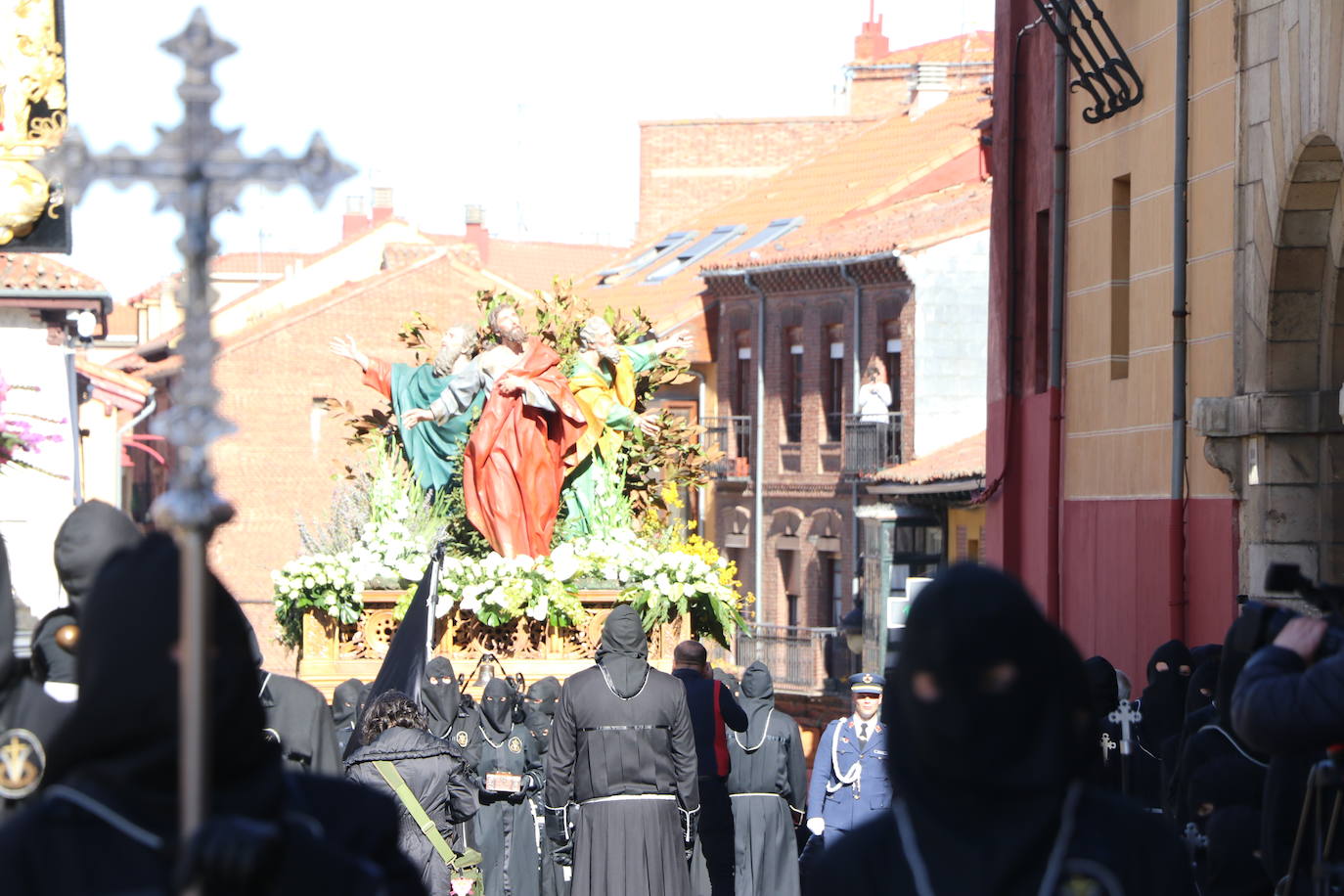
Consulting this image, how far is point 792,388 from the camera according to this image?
4366 cm

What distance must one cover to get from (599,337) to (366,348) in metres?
31.8

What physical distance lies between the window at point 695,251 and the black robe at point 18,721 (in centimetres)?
4455

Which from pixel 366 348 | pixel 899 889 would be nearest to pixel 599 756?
pixel 899 889

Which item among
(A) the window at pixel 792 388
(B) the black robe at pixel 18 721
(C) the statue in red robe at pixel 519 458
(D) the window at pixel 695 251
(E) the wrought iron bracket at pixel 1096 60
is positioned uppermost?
(D) the window at pixel 695 251

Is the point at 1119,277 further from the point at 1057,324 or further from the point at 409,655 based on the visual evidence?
the point at 409,655

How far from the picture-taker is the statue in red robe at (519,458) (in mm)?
18719

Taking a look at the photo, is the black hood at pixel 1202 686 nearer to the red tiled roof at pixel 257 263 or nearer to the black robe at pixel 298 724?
the black robe at pixel 298 724

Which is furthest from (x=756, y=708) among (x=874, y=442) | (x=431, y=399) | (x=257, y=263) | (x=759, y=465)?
(x=257, y=263)

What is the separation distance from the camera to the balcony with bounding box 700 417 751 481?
1742 inches

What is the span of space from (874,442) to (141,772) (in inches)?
1452

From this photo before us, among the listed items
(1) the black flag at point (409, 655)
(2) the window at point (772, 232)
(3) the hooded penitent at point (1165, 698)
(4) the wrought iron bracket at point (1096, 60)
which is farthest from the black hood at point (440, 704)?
(2) the window at point (772, 232)

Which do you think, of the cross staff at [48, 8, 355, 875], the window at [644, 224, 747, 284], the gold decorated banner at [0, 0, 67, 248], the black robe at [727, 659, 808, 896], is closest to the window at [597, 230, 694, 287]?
the window at [644, 224, 747, 284]

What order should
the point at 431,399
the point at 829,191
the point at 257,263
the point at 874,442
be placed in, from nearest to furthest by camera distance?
the point at 431,399
the point at 874,442
the point at 829,191
the point at 257,263

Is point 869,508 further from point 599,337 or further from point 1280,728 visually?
point 1280,728
